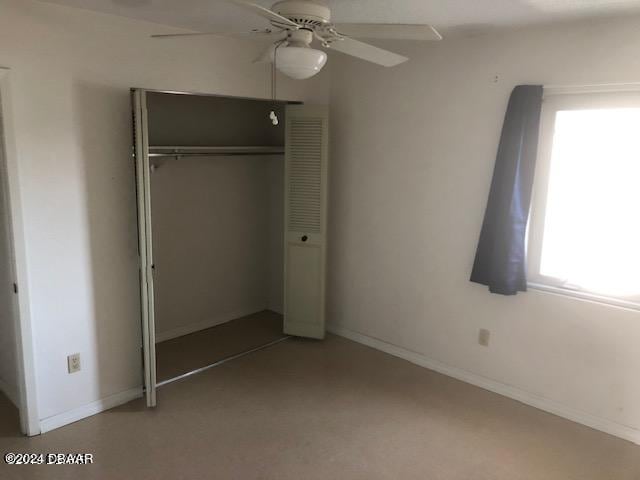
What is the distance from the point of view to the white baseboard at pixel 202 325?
4.26m

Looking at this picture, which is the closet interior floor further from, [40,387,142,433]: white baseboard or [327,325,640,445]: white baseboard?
[327,325,640,445]: white baseboard

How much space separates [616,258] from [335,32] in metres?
2.18

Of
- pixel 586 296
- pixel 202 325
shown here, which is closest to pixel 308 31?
pixel 586 296

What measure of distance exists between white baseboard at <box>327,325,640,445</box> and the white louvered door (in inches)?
16.3

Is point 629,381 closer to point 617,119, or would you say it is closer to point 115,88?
point 617,119

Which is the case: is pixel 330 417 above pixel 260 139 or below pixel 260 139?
below

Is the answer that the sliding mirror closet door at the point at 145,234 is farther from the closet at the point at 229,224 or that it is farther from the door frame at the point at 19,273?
the door frame at the point at 19,273

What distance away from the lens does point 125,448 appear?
2793 millimetres

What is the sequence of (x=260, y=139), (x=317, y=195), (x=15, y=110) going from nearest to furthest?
1. (x=15, y=110)
2. (x=317, y=195)
3. (x=260, y=139)

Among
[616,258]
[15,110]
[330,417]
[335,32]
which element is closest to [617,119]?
[616,258]

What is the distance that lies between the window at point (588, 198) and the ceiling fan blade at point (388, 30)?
156 cm

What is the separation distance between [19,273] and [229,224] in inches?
81.1

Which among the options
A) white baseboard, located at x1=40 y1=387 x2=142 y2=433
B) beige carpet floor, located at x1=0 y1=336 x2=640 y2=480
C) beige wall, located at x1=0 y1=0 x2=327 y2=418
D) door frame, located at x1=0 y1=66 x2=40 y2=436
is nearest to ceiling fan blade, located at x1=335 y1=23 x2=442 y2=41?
beige wall, located at x1=0 y1=0 x2=327 y2=418

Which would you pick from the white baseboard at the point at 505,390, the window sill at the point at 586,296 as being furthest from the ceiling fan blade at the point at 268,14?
the white baseboard at the point at 505,390
